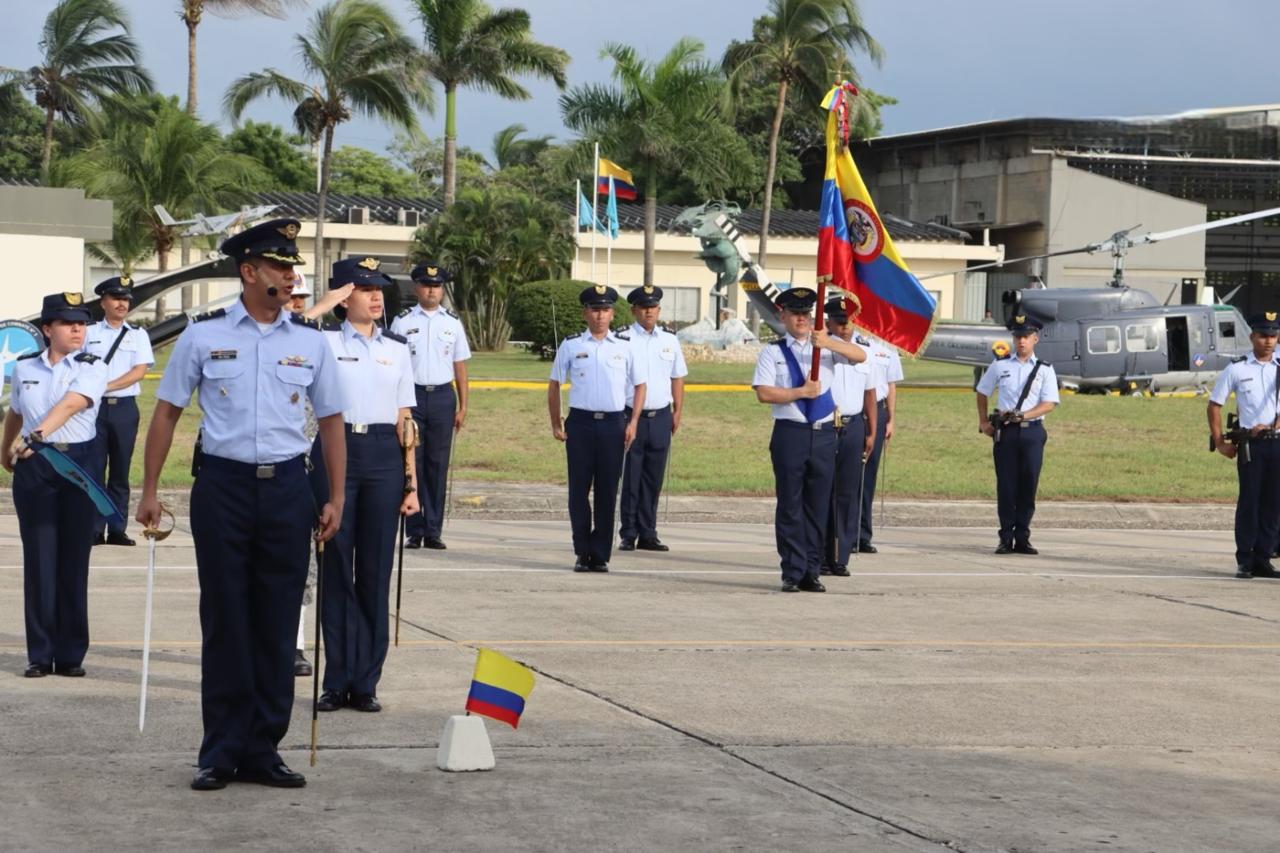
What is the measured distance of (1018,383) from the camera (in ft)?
52.6

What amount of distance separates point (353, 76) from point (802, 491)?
39510 millimetres

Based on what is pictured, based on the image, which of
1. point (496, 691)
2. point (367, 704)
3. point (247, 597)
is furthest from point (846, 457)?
point (247, 597)

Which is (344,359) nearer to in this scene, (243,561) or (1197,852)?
(243,561)

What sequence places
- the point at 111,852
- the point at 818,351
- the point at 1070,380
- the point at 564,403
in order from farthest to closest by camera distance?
1. the point at 1070,380
2. the point at 564,403
3. the point at 818,351
4. the point at 111,852

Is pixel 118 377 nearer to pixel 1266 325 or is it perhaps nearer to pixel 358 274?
pixel 358 274

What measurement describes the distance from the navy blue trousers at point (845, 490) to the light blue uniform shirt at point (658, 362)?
2.16 metres

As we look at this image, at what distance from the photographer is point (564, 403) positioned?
1080 inches

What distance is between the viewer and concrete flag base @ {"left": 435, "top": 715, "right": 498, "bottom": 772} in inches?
266

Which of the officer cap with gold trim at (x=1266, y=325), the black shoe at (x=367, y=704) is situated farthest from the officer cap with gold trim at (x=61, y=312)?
the officer cap with gold trim at (x=1266, y=325)

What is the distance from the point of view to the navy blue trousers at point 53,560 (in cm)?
867

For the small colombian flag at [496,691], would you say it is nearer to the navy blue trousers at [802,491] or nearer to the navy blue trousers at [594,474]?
the navy blue trousers at [802,491]

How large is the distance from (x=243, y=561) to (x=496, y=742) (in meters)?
1.39

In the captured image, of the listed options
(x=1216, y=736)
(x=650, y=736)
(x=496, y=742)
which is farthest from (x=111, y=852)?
(x=1216, y=736)

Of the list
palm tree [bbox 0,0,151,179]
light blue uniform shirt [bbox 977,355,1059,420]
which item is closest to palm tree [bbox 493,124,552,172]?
palm tree [bbox 0,0,151,179]
